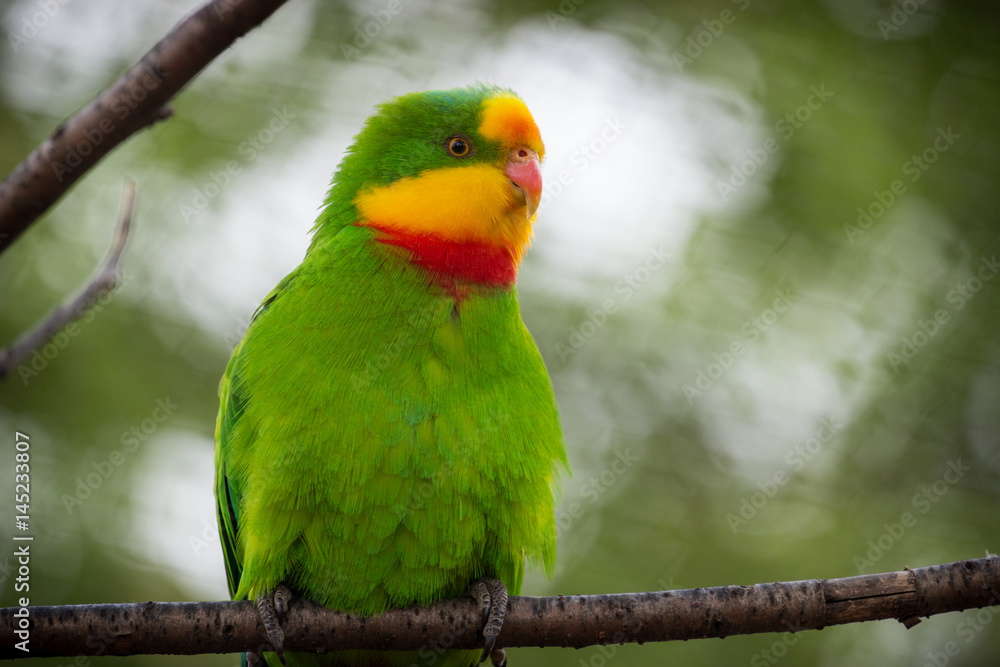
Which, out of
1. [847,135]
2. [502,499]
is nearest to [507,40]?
[847,135]

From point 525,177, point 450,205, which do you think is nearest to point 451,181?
point 450,205

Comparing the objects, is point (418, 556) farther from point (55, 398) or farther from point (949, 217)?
point (949, 217)

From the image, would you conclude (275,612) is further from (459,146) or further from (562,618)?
(459,146)

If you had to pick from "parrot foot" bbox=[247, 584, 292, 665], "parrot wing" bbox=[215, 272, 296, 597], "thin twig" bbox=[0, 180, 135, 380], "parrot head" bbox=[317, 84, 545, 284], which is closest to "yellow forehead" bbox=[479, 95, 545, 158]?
"parrot head" bbox=[317, 84, 545, 284]

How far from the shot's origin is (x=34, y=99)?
18.3ft

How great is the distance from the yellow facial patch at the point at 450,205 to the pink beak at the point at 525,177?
3 centimetres

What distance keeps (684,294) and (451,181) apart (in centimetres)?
288

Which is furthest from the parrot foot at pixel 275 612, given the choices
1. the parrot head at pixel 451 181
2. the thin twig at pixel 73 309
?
the parrot head at pixel 451 181

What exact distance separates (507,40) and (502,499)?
385cm

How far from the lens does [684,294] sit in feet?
19.1

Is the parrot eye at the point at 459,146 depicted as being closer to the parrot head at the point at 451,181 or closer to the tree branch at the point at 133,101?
the parrot head at the point at 451,181

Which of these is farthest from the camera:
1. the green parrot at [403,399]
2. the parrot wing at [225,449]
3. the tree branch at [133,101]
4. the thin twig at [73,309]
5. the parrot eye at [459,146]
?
the parrot eye at [459,146]

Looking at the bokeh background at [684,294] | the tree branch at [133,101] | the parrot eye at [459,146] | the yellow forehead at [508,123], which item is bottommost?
the bokeh background at [684,294]

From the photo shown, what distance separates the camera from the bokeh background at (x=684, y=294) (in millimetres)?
5422
